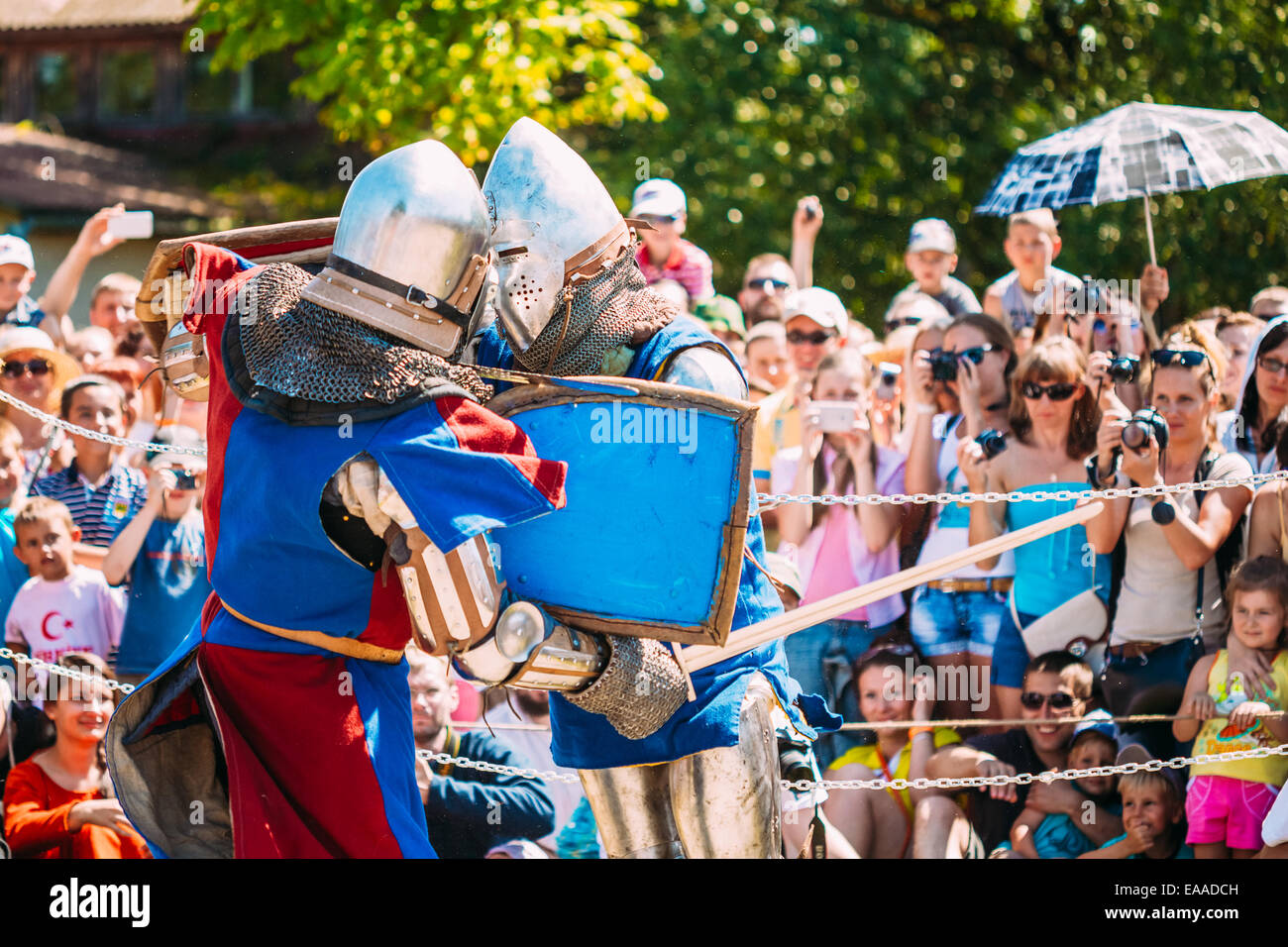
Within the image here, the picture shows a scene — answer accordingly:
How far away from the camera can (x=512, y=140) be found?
338 centimetres

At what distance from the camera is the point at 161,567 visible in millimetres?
5258

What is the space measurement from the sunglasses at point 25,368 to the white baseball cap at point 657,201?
2521 millimetres

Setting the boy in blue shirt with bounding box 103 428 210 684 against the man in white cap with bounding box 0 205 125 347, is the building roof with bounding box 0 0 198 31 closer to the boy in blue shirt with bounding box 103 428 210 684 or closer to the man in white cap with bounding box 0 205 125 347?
the man in white cap with bounding box 0 205 125 347

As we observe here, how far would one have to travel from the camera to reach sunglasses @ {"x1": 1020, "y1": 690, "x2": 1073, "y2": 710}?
4816mm

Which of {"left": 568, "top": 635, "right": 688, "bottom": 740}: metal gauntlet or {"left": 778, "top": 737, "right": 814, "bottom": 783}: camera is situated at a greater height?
{"left": 568, "top": 635, "right": 688, "bottom": 740}: metal gauntlet

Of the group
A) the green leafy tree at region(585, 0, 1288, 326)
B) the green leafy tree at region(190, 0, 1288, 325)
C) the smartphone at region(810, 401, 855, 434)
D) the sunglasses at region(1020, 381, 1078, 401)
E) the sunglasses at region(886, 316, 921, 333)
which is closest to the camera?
the sunglasses at region(1020, 381, 1078, 401)

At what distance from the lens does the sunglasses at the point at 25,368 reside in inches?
230

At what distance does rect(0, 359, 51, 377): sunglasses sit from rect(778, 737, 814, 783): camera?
376cm

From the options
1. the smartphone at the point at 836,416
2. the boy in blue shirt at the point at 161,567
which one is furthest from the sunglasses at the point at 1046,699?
the boy in blue shirt at the point at 161,567

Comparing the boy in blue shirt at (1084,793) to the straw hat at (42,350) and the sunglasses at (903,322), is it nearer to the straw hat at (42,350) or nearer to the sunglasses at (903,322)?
the sunglasses at (903,322)

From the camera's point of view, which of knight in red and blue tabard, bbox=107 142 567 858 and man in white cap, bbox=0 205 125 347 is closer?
knight in red and blue tabard, bbox=107 142 567 858

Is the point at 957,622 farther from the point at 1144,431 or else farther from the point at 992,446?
the point at 1144,431

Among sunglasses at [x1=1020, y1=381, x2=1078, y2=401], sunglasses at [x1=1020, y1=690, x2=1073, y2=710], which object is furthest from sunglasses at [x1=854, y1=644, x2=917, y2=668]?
sunglasses at [x1=1020, y1=381, x2=1078, y2=401]

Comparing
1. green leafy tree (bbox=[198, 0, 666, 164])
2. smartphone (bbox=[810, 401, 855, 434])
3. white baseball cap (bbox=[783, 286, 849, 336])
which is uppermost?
green leafy tree (bbox=[198, 0, 666, 164])
